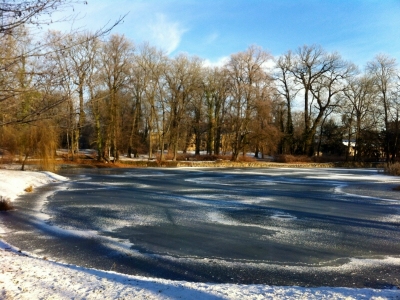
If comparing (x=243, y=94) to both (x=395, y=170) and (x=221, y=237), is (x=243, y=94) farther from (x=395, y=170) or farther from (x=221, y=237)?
(x=221, y=237)

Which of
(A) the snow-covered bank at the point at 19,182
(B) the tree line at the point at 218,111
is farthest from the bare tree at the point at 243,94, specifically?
(A) the snow-covered bank at the point at 19,182

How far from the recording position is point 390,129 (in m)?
53.6

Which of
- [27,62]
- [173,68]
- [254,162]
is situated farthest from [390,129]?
[27,62]

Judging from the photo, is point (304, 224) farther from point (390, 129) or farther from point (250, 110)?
point (390, 129)

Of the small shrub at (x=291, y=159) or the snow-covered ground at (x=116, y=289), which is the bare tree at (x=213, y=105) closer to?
the small shrub at (x=291, y=159)

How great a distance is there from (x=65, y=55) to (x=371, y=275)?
5987mm

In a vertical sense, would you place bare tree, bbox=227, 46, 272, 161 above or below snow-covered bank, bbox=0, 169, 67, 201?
above

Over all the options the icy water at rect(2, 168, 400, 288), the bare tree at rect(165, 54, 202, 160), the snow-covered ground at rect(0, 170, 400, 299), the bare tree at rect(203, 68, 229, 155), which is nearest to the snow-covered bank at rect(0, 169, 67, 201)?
the icy water at rect(2, 168, 400, 288)

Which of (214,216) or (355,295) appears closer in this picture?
(355,295)

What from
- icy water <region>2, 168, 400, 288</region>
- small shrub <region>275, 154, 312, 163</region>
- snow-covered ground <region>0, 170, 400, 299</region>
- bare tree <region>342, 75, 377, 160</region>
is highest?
bare tree <region>342, 75, 377, 160</region>

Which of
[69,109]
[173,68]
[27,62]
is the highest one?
[173,68]

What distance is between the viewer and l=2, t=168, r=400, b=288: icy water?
6.26 meters

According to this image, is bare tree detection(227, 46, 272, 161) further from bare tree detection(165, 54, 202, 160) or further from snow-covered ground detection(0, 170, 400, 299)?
snow-covered ground detection(0, 170, 400, 299)

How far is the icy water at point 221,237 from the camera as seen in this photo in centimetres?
626
